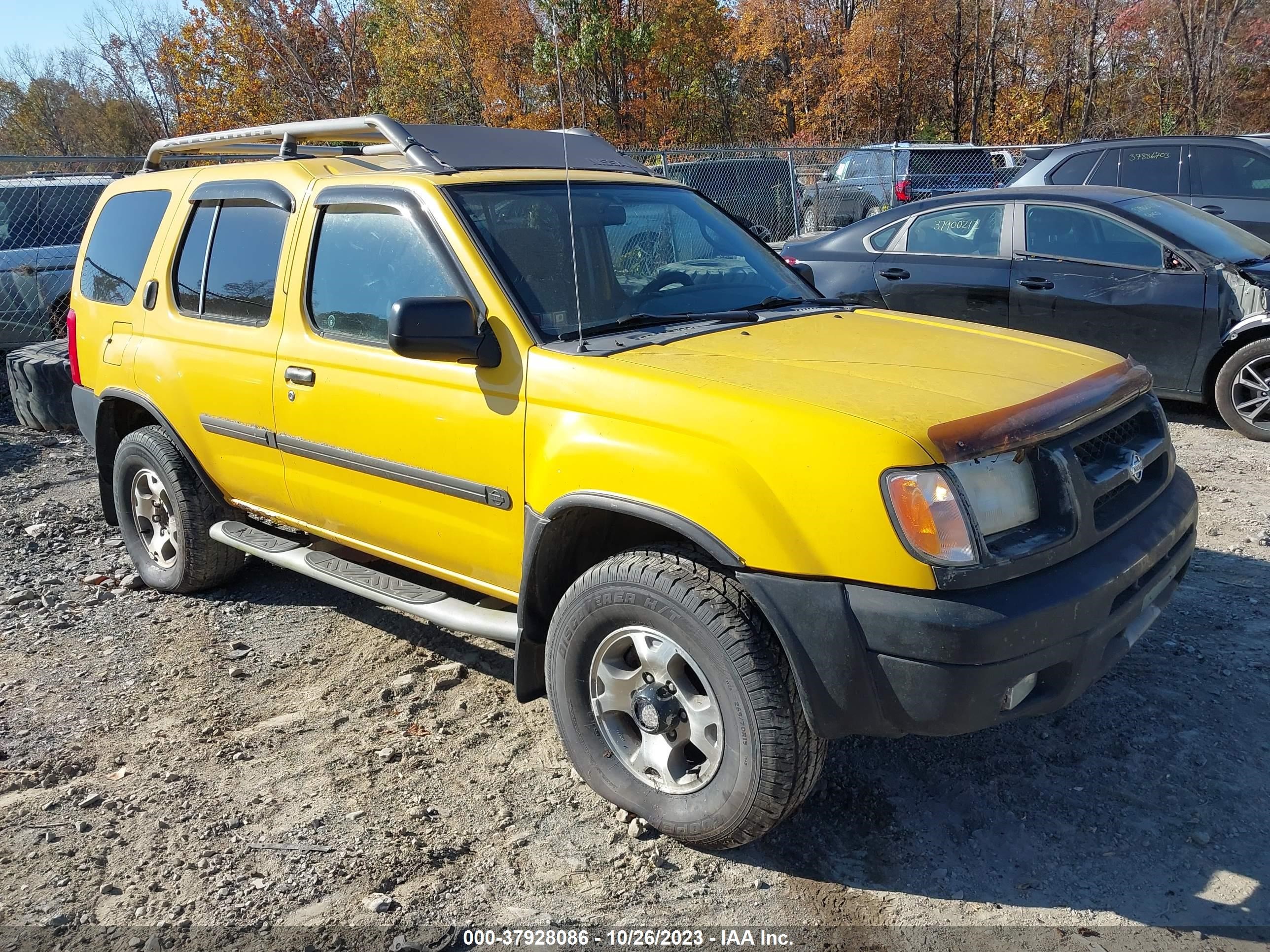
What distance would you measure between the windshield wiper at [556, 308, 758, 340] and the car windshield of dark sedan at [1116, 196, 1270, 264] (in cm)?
477

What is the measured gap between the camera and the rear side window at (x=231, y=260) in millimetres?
4078

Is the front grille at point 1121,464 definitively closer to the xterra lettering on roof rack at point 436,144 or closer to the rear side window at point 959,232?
the xterra lettering on roof rack at point 436,144

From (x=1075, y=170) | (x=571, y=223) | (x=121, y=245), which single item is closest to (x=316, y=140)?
(x=121, y=245)

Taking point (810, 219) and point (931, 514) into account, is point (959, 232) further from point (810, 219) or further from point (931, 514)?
point (810, 219)

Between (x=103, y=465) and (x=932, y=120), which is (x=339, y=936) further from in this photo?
(x=932, y=120)

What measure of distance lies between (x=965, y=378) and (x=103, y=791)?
10.1 feet

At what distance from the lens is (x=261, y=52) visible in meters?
26.4

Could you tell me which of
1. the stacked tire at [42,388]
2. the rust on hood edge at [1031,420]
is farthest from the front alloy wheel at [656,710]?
the stacked tire at [42,388]

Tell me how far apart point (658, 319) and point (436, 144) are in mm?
1186

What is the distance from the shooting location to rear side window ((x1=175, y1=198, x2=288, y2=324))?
4.08 m

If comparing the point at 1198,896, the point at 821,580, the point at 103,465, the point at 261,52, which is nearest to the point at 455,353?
the point at 821,580

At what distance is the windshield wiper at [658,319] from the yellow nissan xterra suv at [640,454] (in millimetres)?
16

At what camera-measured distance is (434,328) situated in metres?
3.07

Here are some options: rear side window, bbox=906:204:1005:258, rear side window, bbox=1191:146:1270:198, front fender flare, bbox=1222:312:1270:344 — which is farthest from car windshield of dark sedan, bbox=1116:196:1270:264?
rear side window, bbox=1191:146:1270:198
